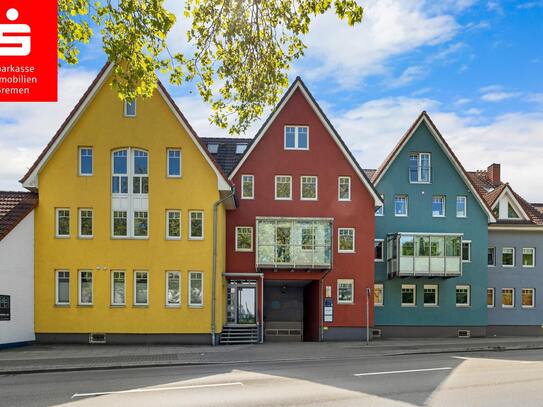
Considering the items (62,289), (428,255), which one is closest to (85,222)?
(62,289)

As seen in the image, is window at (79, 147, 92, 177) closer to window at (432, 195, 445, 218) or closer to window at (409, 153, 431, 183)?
window at (409, 153, 431, 183)

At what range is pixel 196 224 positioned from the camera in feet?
81.6

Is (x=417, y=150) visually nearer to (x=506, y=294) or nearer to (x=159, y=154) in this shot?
(x=506, y=294)

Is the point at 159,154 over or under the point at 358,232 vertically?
over

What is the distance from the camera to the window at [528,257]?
3338 cm

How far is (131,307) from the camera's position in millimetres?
24000

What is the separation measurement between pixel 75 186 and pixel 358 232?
14.6 meters

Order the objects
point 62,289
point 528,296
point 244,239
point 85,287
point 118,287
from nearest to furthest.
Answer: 1. point 62,289
2. point 85,287
3. point 118,287
4. point 244,239
5. point 528,296

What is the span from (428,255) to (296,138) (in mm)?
10109

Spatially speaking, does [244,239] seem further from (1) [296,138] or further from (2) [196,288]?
(1) [296,138]

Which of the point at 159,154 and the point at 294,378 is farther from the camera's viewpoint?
the point at 159,154

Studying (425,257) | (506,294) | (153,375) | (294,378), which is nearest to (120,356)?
(153,375)

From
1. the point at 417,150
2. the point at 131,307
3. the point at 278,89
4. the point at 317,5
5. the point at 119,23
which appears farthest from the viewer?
the point at 417,150

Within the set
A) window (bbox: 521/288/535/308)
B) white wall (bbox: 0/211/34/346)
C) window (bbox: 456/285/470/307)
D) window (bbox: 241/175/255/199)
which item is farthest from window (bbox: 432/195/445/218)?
white wall (bbox: 0/211/34/346)
